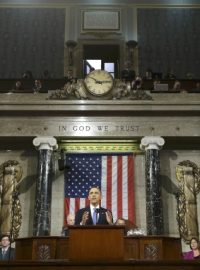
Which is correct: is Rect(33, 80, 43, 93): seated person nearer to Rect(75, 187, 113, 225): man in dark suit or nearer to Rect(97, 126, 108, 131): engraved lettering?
Rect(97, 126, 108, 131): engraved lettering

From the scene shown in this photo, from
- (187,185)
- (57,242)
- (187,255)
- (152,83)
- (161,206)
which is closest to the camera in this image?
(57,242)

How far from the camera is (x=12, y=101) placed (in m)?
14.5

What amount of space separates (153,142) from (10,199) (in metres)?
4.48

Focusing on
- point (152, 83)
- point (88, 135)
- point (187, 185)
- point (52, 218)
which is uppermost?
point (152, 83)

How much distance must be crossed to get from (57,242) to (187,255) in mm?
4282

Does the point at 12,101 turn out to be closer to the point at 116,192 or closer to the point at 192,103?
the point at 116,192

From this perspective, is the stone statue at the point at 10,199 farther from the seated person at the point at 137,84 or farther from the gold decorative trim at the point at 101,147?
the seated person at the point at 137,84

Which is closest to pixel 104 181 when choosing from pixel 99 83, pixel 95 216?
pixel 99 83

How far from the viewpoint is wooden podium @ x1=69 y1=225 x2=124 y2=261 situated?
24.7 ft

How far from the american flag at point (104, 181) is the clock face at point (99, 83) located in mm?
1901

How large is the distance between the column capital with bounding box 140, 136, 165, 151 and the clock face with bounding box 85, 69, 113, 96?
1871 mm

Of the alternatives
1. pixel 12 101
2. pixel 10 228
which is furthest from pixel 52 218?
pixel 12 101

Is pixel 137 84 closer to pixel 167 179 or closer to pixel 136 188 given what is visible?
pixel 167 179

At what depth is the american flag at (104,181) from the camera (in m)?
14.2
